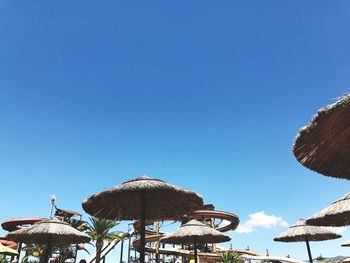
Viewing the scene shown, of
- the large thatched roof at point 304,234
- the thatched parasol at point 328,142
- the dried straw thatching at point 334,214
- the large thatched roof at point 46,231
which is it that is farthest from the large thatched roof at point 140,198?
the large thatched roof at point 304,234

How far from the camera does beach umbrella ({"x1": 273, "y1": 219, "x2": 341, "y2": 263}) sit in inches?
580

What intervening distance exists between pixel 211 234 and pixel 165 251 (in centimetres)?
1167

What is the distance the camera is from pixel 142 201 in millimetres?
8258

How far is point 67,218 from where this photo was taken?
2595cm

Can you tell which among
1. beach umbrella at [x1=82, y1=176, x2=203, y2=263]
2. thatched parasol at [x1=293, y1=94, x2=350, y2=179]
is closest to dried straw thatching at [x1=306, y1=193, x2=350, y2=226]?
beach umbrella at [x1=82, y1=176, x2=203, y2=263]

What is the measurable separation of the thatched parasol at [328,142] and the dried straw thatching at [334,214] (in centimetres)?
495

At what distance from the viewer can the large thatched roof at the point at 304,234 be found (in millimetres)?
14727

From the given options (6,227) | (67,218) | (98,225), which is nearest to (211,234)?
(98,225)

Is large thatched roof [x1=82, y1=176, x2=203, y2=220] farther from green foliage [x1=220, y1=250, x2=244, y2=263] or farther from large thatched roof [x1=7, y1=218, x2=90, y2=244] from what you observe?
green foliage [x1=220, y1=250, x2=244, y2=263]

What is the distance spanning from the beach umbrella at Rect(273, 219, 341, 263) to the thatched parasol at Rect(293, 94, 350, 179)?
11460 mm

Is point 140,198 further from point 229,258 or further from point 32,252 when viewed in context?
point 32,252

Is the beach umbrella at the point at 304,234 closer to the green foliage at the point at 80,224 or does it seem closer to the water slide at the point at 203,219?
the water slide at the point at 203,219

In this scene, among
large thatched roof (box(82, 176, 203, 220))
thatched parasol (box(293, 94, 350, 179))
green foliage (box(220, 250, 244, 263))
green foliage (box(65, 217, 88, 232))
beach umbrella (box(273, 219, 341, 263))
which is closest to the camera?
thatched parasol (box(293, 94, 350, 179))

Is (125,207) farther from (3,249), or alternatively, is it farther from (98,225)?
(98,225)
